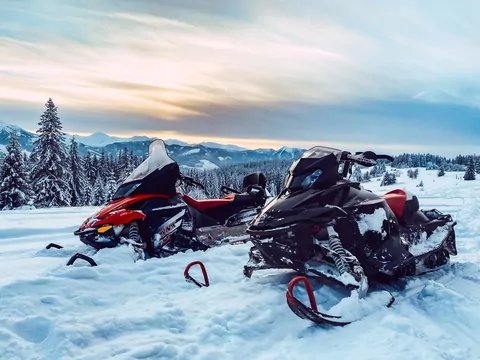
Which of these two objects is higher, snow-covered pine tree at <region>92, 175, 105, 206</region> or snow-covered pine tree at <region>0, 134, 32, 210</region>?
snow-covered pine tree at <region>0, 134, 32, 210</region>

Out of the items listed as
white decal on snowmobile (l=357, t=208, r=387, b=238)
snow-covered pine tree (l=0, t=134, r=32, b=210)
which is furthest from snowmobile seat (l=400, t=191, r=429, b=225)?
snow-covered pine tree (l=0, t=134, r=32, b=210)

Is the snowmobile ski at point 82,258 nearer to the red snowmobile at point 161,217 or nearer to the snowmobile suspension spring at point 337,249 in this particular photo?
the red snowmobile at point 161,217

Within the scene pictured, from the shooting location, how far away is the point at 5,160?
99.8 ft

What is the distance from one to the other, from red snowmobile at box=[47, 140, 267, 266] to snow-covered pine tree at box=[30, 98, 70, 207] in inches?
1065

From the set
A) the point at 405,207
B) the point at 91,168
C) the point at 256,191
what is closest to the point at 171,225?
the point at 256,191

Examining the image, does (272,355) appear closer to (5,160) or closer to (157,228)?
(157,228)

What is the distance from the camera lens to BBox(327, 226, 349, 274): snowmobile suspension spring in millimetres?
Answer: 3771

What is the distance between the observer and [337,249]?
151 inches

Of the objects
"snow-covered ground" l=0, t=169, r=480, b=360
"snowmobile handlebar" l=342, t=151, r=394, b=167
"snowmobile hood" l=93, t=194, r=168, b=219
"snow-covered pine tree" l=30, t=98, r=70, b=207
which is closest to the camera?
"snow-covered ground" l=0, t=169, r=480, b=360

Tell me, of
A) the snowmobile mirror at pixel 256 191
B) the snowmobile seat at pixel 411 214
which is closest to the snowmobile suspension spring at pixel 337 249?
the snowmobile seat at pixel 411 214

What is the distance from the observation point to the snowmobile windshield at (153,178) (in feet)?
19.5

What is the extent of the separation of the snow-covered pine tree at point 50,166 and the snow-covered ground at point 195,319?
92.8ft

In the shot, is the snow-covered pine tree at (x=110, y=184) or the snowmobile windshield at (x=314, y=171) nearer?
the snowmobile windshield at (x=314, y=171)

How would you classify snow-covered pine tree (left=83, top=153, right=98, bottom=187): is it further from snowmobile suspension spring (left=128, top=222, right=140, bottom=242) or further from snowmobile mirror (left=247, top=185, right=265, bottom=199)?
snowmobile suspension spring (left=128, top=222, right=140, bottom=242)
